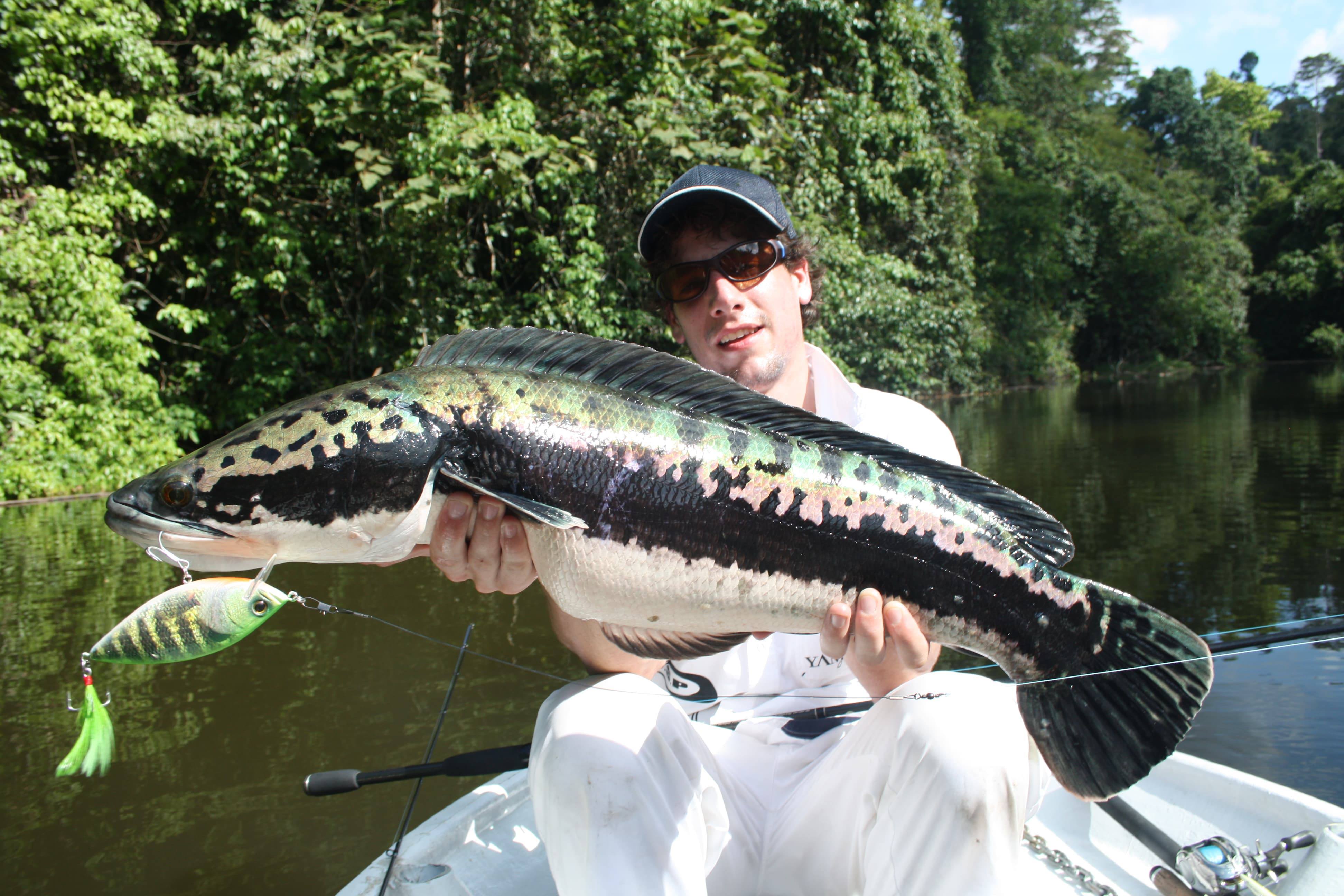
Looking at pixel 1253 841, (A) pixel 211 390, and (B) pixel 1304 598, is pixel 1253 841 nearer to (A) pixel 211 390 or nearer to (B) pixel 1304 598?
(B) pixel 1304 598

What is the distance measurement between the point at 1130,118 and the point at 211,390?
63.2 m

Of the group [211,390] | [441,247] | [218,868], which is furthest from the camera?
[211,390]

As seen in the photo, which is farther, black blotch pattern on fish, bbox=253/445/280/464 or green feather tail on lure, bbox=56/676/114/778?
green feather tail on lure, bbox=56/676/114/778

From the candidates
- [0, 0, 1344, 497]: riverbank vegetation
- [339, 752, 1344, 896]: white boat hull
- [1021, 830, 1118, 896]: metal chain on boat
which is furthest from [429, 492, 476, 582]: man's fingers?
[0, 0, 1344, 497]: riverbank vegetation

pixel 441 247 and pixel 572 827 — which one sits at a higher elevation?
pixel 441 247

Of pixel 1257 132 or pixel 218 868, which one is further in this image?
pixel 1257 132

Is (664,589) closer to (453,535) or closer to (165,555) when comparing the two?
(453,535)

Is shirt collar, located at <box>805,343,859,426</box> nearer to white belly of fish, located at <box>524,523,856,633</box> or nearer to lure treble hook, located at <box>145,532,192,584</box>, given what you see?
white belly of fish, located at <box>524,523,856,633</box>

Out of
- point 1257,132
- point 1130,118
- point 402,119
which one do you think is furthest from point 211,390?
point 1257,132

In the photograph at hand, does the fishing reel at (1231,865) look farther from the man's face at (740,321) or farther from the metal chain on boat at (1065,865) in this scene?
the man's face at (740,321)

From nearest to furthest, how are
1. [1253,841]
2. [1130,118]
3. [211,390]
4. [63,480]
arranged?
[1253,841]
[63,480]
[211,390]
[1130,118]

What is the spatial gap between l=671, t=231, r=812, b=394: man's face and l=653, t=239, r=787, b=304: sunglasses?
0.01m

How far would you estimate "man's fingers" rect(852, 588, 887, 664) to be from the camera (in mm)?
1946

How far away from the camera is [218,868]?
3344 mm
